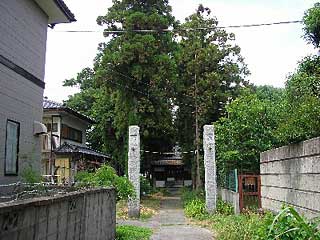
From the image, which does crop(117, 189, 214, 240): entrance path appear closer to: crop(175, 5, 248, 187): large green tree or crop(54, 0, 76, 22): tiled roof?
crop(54, 0, 76, 22): tiled roof

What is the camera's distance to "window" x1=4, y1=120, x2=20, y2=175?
363 inches

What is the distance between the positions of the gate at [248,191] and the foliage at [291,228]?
8.80 metres

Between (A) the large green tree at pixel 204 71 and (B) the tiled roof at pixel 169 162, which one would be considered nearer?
(A) the large green tree at pixel 204 71

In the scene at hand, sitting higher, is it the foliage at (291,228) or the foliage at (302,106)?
the foliage at (302,106)

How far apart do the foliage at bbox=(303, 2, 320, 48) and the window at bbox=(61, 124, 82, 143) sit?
60.7 feet

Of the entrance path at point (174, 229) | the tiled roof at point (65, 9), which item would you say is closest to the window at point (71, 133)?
the entrance path at point (174, 229)

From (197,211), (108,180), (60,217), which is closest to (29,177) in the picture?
(108,180)

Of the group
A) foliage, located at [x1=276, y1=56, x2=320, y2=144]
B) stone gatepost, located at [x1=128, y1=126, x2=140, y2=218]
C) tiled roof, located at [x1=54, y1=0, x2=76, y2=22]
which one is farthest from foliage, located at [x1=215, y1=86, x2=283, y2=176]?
tiled roof, located at [x1=54, y1=0, x2=76, y2=22]

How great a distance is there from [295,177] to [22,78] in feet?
22.2

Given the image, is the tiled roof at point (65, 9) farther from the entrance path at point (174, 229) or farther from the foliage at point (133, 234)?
the entrance path at point (174, 229)

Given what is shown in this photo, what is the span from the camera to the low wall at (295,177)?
20.1ft

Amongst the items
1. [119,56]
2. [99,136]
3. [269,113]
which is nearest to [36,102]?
[269,113]

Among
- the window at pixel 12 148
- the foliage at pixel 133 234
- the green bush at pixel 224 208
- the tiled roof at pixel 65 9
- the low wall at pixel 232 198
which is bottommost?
the foliage at pixel 133 234

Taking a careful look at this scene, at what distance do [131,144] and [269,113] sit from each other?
5.94 m
